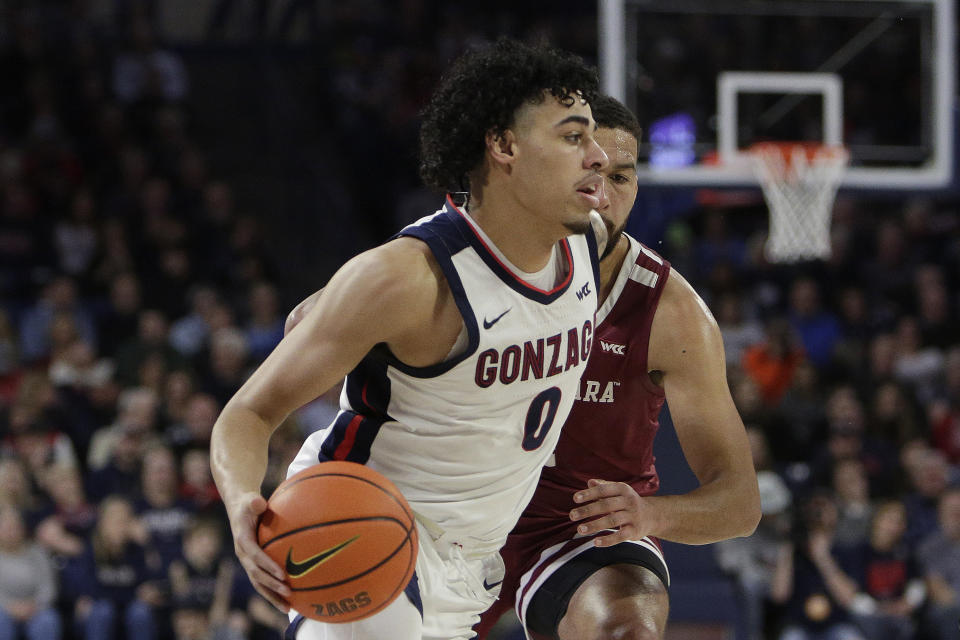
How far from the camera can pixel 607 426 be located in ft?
12.0

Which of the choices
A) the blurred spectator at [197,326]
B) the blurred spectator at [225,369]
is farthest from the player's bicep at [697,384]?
the blurred spectator at [197,326]

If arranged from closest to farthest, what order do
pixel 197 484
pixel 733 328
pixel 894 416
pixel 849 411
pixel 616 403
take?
pixel 616 403 < pixel 197 484 < pixel 849 411 < pixel 894 416 < pixel 733 328

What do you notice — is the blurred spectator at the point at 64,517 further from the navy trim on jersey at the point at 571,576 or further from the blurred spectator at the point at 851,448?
the blurred spectator at the point at 851,448

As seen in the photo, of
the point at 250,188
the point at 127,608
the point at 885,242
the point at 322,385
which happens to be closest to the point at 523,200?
the point at 322,385

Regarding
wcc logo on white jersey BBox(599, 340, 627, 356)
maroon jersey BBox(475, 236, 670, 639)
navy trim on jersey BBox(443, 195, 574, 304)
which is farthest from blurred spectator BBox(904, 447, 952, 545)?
navy trim on jersey BBox(443, 195, 574, 304)

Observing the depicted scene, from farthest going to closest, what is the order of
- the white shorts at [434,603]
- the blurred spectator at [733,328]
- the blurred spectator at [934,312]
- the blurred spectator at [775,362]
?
the blurred spectator at [934,312] < the blurred spectator at [733,328] < the blurred spectator at [775,362] < the white shorts at [434,603]

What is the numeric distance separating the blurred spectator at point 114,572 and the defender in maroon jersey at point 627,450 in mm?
4124

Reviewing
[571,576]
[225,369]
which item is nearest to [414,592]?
[571,576]

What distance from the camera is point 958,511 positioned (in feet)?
25.6

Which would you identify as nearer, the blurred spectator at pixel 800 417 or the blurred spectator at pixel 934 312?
the blurred spectator at pixel 800 417

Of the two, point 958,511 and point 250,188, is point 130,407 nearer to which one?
point 250,188

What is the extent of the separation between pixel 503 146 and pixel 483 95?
147 millimetres

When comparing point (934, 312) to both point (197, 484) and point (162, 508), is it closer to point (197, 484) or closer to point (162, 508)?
point (197, 484)

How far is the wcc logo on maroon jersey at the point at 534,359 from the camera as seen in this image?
299 cm
